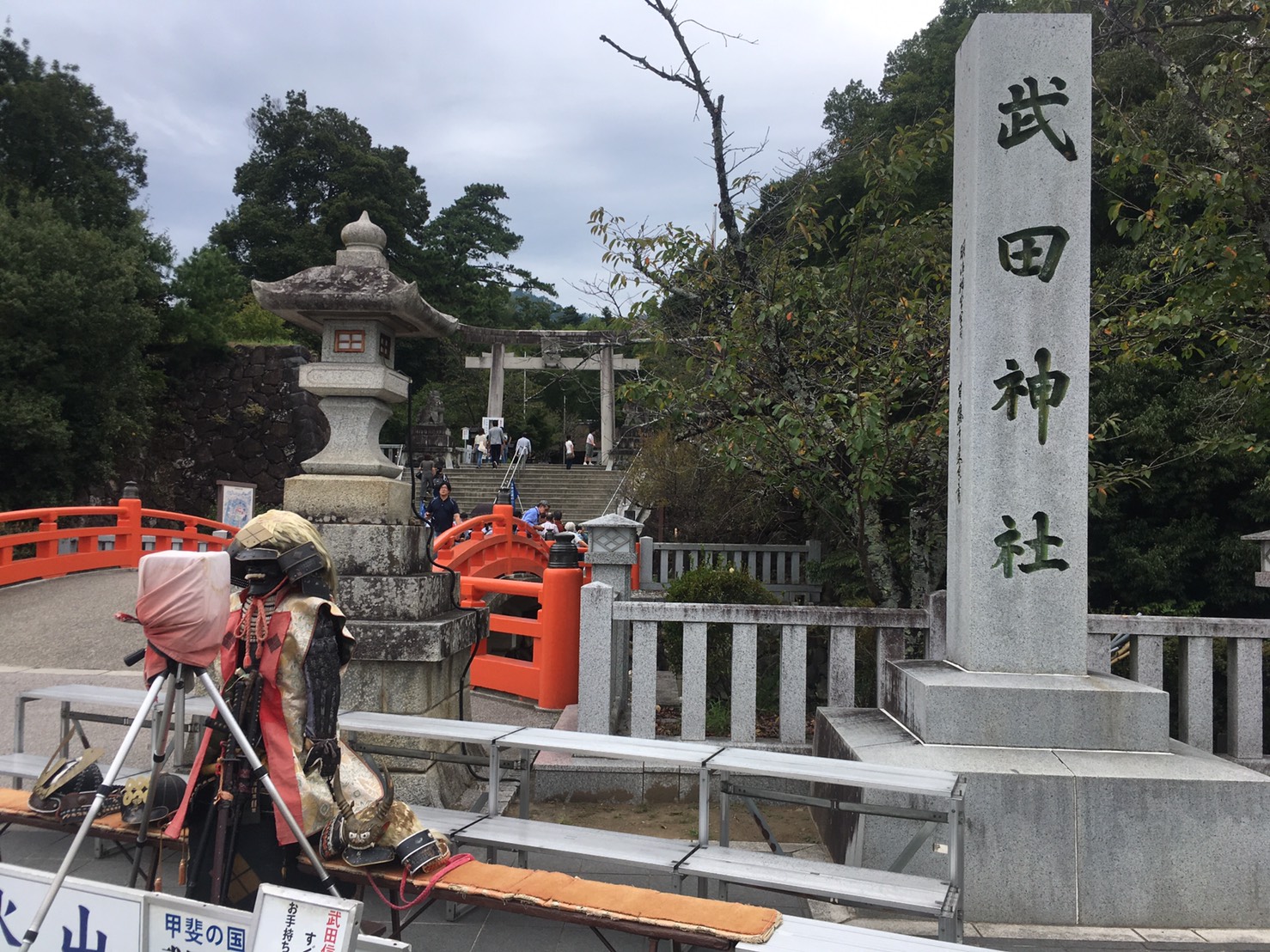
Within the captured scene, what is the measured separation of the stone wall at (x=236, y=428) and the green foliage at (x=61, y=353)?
12.2ft

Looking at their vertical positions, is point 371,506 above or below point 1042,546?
above

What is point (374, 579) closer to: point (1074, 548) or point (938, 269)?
point (1074, 548)

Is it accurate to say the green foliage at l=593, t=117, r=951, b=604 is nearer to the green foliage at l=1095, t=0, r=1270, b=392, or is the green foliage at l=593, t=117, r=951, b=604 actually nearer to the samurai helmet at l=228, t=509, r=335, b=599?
the green foliage at l=1095, t=0, r=1270, b=392

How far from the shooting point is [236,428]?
21469 mm

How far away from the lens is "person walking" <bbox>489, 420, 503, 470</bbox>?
26328 mm

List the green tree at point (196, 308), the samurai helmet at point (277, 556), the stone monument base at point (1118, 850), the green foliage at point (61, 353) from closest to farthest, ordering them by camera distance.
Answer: the samurai helmet at point (277, 556) < the stone monument base at point (1118, 850) < the green foliage at point (61, 353) < the green tree at point (196, 308)

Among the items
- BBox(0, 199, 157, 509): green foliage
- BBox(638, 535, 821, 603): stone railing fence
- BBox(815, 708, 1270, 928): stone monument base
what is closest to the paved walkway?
BBox(815, 708, 1270, 928): stone monument base

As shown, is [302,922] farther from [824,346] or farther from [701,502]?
[701,502]

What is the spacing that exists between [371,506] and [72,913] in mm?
2649

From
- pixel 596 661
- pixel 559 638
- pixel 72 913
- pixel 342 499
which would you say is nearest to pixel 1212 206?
pixel 596 661

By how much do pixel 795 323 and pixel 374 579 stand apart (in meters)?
3.61

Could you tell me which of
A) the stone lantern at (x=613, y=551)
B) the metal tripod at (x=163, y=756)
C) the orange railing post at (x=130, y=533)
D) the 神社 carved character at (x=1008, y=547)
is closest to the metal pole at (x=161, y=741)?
the metal tripod at (x=163, y=756)

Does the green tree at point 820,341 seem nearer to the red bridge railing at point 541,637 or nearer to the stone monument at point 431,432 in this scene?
the red bridge railing at point 541,637

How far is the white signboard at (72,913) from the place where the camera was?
2.25 meters
